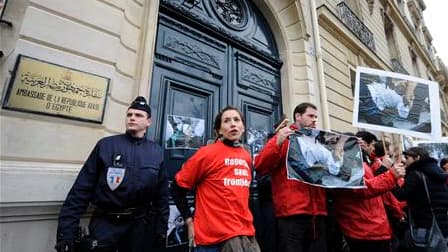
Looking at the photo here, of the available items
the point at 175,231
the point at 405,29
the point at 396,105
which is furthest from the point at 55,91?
the point at 405,29

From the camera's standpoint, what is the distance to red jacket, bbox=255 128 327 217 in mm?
2170

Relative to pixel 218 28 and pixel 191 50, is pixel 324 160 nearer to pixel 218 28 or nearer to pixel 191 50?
pixel 191 50

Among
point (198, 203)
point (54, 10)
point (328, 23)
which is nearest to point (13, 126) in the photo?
point (54, 10)

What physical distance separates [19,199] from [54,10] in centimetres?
170

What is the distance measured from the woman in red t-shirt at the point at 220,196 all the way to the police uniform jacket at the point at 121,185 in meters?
0.19

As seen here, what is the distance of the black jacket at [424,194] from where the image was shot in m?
2.64

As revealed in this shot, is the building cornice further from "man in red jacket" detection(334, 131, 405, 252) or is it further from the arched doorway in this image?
"man in red jacket" detection(334, 131, 405, 252)

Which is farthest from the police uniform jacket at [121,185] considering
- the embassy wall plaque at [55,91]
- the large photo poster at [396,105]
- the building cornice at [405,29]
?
the building cornice at [405,29]

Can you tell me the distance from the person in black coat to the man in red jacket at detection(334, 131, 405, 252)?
0.54 m

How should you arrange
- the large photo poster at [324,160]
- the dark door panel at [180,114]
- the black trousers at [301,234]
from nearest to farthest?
the black trousers at [301,234]
the large photo poster at [324,160]
the dark door panel at [180,114]

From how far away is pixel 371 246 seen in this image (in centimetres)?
233

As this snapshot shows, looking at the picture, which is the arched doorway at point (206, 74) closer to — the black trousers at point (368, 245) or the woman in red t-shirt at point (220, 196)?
the woman in red t-shirt at point (220, 196)

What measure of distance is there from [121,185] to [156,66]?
1.91 meters

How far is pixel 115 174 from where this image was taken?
176 centimetres
